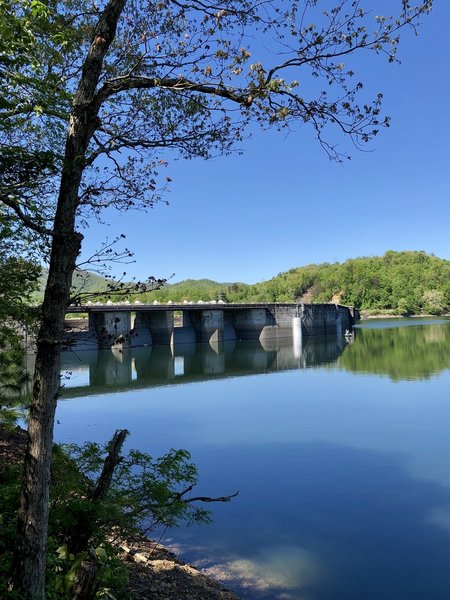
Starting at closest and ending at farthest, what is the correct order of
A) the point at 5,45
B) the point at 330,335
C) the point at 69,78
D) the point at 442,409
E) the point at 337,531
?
the point at 5,45
the point at 69,78
the point at 337,531
the point at 442,409
the point at 330,335

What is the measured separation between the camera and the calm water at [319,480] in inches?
295

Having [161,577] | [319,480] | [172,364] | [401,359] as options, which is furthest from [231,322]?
[161,577]

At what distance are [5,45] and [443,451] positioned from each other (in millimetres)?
14191

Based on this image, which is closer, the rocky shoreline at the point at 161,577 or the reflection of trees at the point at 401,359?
the rocky shoreline at the point at 161,577

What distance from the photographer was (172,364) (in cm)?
4494

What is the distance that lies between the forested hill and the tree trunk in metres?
116

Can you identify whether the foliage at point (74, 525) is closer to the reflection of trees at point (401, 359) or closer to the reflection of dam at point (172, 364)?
the reflection of dam at point (172, 364)

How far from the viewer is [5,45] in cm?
408

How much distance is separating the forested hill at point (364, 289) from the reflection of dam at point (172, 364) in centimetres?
6240

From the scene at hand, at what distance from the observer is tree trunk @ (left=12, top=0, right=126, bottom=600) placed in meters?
3.45

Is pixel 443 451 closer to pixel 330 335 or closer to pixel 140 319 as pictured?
pixel 140 319

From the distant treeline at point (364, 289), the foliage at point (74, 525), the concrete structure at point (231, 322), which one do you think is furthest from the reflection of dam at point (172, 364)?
the distant treeline at point (364, 289)

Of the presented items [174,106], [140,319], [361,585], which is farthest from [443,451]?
[140,319]

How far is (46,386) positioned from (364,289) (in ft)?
448
